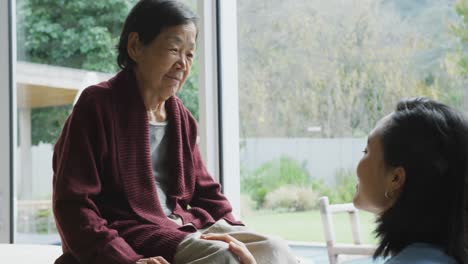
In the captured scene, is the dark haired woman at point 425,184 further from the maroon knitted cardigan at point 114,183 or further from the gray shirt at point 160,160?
the gray shirt at point 160,160

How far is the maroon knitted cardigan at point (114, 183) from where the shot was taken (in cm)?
168

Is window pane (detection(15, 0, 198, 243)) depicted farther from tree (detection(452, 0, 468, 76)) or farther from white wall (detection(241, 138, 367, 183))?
tree (detection(452, 0, 468, 76))

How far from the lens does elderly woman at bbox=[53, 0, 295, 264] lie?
168 centimetres

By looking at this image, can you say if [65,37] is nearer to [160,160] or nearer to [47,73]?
[47,73]

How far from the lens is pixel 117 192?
1790 mm

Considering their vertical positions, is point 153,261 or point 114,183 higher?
point 114,183

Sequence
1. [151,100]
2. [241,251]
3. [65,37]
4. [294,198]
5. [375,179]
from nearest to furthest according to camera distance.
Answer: [375,179]
[241,251]
[151,100]
[294,198]
[65,37]

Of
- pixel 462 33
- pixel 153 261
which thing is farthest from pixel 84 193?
pixel 462 33

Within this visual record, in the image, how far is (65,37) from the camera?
3344mm

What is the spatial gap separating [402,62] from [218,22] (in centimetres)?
82

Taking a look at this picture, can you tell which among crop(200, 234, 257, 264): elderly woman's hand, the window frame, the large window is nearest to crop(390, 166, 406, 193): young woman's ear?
crop(200, 234, 257, 264): elderly woman's hand

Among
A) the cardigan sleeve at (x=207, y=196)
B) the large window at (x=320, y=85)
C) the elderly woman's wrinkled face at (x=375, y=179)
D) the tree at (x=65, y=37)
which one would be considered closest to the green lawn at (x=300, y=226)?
the large window at (x=320, y=85)

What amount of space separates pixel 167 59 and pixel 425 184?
0.85 metres

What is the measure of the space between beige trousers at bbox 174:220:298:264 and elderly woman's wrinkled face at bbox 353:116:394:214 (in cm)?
41
